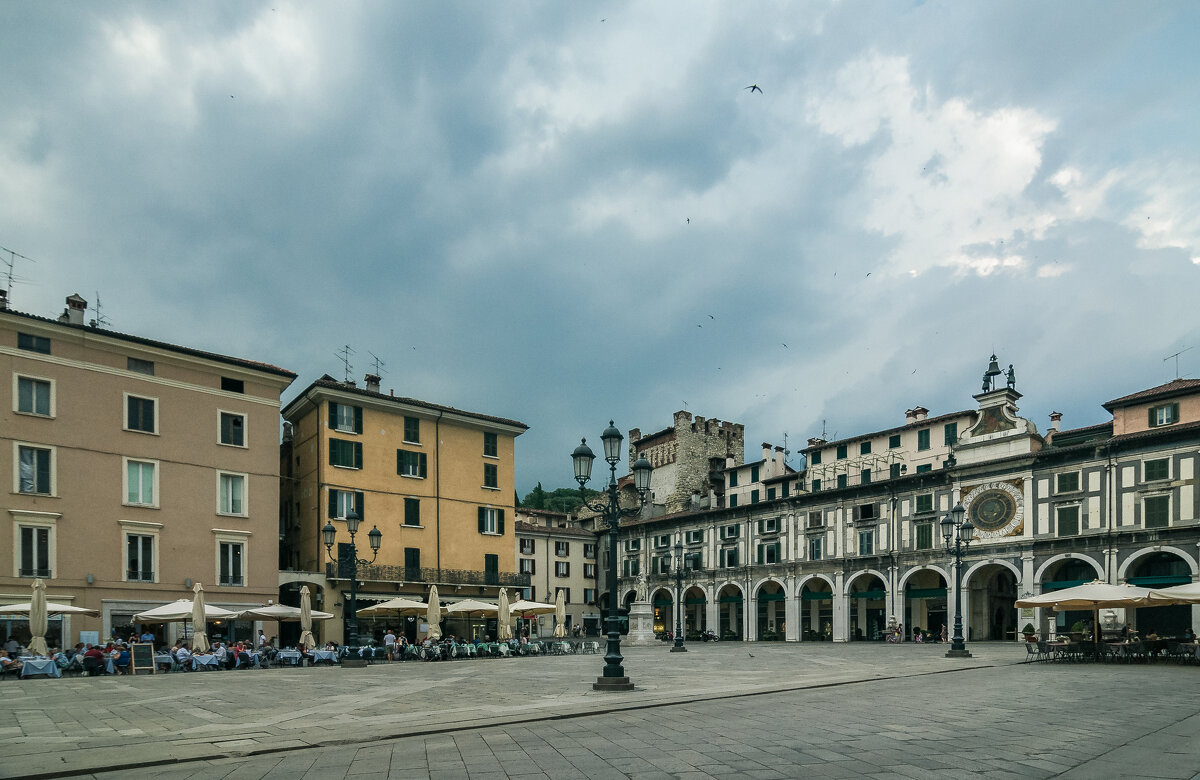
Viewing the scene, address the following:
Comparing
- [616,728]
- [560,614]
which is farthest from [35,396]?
[616,728]

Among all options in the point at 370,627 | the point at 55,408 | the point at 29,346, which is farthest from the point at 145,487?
the point at 370,627

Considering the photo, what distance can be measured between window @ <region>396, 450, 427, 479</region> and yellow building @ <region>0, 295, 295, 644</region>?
24.8 ft

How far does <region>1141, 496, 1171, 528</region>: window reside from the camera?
43.2m

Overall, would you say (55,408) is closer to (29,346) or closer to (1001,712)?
(29,346)

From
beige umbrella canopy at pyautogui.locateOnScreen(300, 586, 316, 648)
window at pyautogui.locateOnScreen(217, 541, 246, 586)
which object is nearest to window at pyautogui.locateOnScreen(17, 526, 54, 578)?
window at pyautogui.locateOnScreen(217, 541, 246, 586)

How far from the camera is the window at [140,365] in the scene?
3601 centimetres

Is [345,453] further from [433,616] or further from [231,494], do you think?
[433,616]

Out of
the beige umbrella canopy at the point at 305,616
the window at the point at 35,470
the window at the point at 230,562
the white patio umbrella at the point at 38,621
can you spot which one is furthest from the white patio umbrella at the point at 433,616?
the window at the point at 35,470

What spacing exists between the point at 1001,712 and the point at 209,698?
14.8m

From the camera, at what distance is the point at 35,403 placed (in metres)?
33.1

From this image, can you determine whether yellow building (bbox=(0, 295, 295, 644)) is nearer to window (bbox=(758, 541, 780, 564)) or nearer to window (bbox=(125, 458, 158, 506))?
window (bbox=(125, 458, 158, 506))

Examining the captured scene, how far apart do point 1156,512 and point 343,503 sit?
4095 centimetres

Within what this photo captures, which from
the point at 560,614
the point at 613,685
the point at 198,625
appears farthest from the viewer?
the point at 560,614

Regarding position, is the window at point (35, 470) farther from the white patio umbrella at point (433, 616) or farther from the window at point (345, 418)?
the white patio umbrella at point (433, 616)
